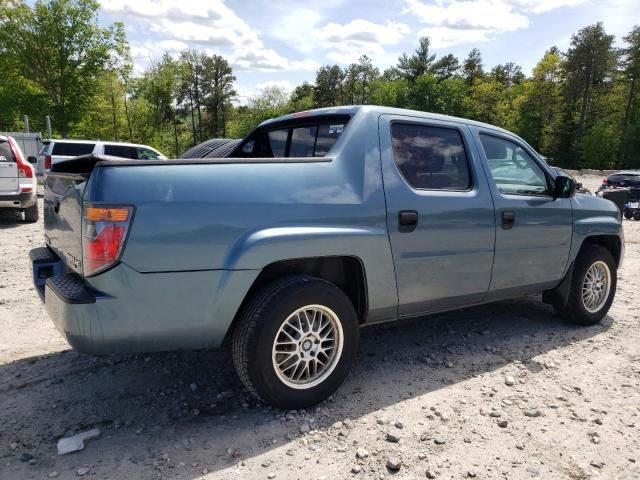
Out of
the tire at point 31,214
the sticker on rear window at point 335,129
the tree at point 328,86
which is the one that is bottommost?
the tire at point 31,214

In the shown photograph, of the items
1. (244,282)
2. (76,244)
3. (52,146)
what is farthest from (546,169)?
(52,146)

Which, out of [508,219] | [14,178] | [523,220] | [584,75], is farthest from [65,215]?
[584,75]

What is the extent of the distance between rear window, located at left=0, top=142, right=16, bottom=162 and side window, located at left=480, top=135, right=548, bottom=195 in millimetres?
8986

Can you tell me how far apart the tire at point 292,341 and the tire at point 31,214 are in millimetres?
9005

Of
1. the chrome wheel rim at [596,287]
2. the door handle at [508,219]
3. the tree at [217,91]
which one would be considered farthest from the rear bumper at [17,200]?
the tree at [217,91]

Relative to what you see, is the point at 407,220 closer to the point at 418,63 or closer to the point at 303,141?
the point at 303,141

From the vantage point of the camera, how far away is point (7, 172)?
902 cm

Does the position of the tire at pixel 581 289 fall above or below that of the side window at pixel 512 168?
below

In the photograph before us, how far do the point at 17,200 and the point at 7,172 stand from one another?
1.81 ft

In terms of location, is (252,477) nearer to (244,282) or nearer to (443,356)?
(244,282)

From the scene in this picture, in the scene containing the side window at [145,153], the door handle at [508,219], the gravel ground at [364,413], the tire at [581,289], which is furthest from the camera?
the side window at [145,153]

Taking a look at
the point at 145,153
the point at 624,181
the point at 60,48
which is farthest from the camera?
the point at 60,48

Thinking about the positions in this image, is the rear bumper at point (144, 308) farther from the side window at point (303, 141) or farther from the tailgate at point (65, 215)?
the side window at point (303, 141)

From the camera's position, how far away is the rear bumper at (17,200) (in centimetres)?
909
